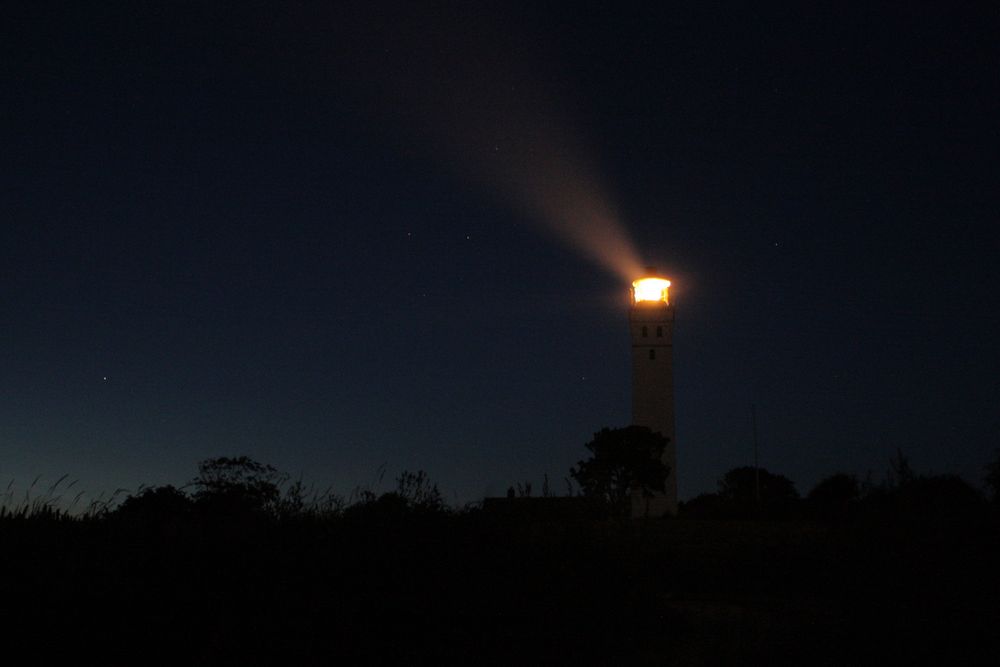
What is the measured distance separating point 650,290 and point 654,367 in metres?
5.76

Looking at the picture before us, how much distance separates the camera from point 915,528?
12.6m

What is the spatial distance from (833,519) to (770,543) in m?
2.76

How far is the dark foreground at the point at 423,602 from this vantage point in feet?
15.9

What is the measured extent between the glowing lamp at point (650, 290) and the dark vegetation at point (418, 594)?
4387 centimetres

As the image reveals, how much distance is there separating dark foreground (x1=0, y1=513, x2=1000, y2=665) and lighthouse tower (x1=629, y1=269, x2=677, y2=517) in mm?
38805

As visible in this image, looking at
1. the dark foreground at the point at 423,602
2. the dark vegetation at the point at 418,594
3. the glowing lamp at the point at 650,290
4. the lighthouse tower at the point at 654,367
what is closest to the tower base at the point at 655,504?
the lighthouse tower at the point at 654,367

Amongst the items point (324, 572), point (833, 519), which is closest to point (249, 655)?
point (324, 572)

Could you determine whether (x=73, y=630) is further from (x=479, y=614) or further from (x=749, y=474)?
(x=749, y=474)

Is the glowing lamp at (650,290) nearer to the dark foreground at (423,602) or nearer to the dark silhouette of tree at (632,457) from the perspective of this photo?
the dark silhouette of tree at (632,457)

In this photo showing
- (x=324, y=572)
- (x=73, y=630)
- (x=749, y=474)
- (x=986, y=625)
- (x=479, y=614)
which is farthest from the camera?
(x=749, y=474)

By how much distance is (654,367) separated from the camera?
52.2 meters

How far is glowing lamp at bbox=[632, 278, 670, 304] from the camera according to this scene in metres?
54.8

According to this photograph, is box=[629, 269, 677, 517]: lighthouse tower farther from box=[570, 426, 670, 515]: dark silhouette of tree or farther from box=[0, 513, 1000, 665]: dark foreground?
box=[0, 513, 1000, 665]: dark foreground

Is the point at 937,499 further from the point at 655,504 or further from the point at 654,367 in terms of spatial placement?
the point at 654,367
